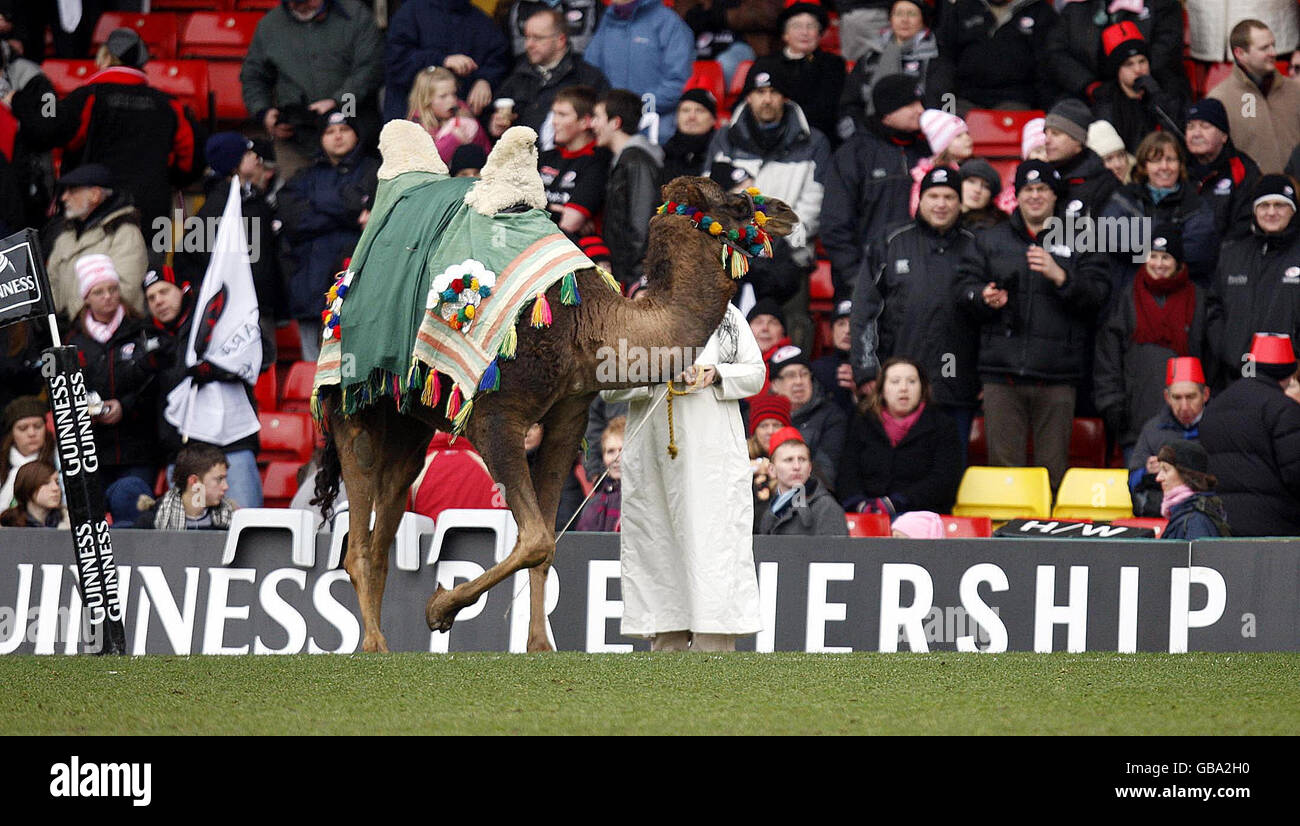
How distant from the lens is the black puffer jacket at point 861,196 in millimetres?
12617

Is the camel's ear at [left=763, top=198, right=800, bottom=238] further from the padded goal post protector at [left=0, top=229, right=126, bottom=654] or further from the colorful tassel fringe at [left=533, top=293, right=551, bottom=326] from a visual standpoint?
the padded goal post protector at [left=0, top=229, right=126, bottom=654]

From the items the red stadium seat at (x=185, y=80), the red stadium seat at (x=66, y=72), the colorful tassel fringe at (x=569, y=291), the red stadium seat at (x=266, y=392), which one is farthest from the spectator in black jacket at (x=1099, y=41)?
the red stadium seat at (x=66, y=72)

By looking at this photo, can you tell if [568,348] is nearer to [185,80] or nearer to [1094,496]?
[1094,496]

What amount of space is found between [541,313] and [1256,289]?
5.78 m

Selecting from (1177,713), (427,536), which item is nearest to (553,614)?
(427,536)

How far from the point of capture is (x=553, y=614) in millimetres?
10117

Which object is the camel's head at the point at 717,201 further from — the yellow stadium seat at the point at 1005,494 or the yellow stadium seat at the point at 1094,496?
the yellow stadium seat at the point at 1094,496

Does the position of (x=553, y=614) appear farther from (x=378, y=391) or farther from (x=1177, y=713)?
(x=1177, y=713)

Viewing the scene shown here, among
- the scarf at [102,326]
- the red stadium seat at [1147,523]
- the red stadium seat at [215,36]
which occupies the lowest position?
the red stadium seat at [1147,523]

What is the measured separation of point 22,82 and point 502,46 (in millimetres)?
3754

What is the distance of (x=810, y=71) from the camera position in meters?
13.3

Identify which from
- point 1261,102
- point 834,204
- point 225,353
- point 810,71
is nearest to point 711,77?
point 810,71

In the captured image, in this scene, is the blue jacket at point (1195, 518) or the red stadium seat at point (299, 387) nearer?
the blue jacket at point (1195, 518)

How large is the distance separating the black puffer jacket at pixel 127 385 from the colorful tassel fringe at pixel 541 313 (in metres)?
5.57
